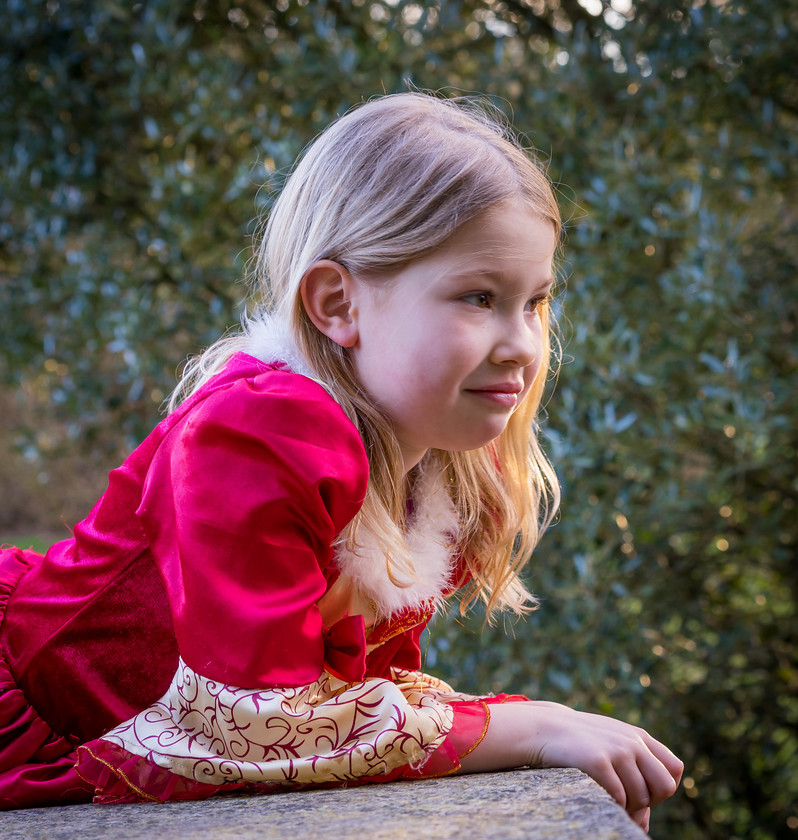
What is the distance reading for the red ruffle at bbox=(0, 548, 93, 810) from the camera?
1.41 meters

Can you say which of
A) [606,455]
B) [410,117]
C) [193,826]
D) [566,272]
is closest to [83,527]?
[193,826]

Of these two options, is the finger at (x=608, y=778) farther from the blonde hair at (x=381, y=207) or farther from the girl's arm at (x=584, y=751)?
the blonde hair at (x=381, y=207)

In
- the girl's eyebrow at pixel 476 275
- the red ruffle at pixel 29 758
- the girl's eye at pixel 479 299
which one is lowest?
the red ruffle at pixel 29 758

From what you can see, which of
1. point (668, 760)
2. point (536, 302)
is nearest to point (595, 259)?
point (536, 302)

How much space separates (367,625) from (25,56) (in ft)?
9.26

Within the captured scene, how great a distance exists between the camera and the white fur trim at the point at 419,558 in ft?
4.65

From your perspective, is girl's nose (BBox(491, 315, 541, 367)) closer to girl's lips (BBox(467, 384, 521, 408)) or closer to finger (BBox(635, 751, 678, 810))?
girl's lips (BBox(467, 384, 521, 408))

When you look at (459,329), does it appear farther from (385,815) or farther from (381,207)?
(385,815)

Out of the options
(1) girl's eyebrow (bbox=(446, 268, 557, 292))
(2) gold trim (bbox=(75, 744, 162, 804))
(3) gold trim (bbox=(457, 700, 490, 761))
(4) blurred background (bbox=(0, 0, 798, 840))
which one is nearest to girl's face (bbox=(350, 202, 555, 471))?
(1) girl's eyebrow (bbox=(446, 268, 557, 292))

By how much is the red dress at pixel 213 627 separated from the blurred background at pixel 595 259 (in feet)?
4.22

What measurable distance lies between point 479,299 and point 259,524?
46cm

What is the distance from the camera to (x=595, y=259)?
9.04ft

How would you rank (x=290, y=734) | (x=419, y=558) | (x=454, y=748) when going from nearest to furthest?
(x=290, y=734), (x=454, y=748), (x=419, y=558)

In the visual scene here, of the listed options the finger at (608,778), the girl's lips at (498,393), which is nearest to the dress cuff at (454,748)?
the finger at (608,778)
